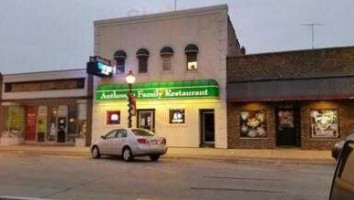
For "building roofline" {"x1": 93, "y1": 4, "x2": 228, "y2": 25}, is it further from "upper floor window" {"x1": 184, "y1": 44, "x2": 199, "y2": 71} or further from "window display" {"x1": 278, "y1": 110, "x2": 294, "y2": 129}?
"window display" {"x1": 278, "y1": 110, "x2": 294, "y2": 129}

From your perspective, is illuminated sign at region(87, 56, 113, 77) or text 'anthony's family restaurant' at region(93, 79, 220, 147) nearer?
text 'anthony's family restaurant' at region(93, 79, 220, 147)

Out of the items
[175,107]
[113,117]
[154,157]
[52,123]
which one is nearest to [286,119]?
[175,107]

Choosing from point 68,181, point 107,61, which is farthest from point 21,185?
point 107,61

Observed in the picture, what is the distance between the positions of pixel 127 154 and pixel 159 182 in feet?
25.4

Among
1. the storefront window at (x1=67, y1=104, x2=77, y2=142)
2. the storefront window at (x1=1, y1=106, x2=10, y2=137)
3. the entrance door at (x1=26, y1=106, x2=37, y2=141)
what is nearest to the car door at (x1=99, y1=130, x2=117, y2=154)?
the storefront window at (x1=67, y1=104, x2=77, y2=142)

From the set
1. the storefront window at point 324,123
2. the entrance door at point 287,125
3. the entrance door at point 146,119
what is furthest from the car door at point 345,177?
the entrance door at point 146,119

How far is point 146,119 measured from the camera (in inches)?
1196

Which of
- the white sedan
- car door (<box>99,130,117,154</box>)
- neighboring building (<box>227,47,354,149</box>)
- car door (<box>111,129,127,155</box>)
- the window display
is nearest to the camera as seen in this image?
the white sedan

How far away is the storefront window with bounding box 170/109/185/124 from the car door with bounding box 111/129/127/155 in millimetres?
7821

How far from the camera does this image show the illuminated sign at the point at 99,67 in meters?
29.7

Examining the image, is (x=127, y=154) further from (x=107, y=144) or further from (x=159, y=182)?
(x=159, y=182)

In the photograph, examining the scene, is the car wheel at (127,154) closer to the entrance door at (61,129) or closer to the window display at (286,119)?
the window display at (286,119)

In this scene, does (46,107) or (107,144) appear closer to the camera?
(107,144)

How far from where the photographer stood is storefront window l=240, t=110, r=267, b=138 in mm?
27578
